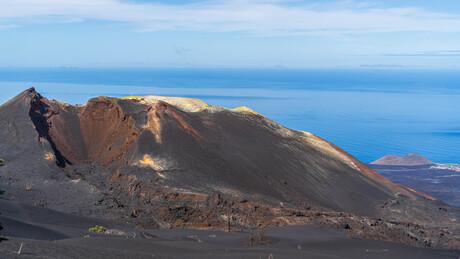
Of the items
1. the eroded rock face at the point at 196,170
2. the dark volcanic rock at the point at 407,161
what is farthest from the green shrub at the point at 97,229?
the dark volcanic rock at the point at 407,161

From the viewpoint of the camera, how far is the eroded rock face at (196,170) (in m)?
21.7

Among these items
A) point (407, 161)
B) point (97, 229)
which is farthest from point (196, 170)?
point (407, 161)

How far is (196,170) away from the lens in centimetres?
2442

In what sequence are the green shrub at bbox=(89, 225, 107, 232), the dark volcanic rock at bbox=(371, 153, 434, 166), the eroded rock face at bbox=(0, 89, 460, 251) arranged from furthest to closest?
1. the dark volcanic rock at bbox=(371, 153, 434, 166)
2. the eroded rock face at bbox=(0, 89, 460, 251)
3. the green shrub at bbox=(89, 225, 107, 232)

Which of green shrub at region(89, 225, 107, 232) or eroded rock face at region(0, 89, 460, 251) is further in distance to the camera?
eroded rock face at region(0, 89, 460, 251)

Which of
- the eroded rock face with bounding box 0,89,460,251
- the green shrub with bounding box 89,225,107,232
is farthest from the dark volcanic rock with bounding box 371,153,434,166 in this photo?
the green shrub with bounding box 89,225,107,232

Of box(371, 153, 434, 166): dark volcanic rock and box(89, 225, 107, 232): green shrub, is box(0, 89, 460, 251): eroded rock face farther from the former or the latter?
box(371, 153, 434, 166): dark volcanic rock

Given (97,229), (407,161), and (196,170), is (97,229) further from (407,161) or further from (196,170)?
(407,161)

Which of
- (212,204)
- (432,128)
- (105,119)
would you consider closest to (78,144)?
(105,119)

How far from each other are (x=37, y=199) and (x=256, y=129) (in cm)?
1472

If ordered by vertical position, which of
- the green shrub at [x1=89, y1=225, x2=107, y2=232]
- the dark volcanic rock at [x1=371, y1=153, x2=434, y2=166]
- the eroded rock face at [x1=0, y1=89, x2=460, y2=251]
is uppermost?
the dark volcanic rock at [x1=371, y1=153, x2=434, y2=166]

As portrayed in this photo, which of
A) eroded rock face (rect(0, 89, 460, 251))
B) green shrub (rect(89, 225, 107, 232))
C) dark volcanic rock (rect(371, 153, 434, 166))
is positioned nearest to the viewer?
green shrub (rect(89, 225, 107, 232))

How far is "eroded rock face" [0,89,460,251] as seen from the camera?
21688 millimetres

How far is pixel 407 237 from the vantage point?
2172 centimetres
